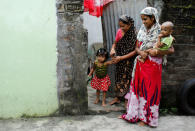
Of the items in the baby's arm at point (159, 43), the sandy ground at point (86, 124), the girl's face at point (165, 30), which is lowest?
the sandy ground at point (86, 124)

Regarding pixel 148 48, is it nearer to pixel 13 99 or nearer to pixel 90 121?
pixel 90 121

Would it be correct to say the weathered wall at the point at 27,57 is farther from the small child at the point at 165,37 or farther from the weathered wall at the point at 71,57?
the small child at the point at 165,37

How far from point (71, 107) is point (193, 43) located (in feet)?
8.73

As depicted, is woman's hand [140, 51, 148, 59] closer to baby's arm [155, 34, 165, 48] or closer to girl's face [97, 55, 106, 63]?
baby's arm [155, 34, 165, 48]

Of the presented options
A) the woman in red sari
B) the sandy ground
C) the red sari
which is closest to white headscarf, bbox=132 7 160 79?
the woman in red sari

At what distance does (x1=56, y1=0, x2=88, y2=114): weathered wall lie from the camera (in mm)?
3383

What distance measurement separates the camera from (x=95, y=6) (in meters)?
3.93

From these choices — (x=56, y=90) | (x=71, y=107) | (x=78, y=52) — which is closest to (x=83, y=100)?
(x=71, y=107)

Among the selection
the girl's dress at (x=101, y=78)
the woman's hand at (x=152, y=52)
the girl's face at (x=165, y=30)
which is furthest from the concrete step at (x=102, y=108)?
the girl's face at (x=165, y=30)

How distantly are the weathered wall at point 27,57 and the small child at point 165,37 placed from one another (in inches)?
65.9

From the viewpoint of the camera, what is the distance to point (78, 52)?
3508 millimetres

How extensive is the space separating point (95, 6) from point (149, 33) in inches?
50.3

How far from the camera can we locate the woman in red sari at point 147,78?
315 cm

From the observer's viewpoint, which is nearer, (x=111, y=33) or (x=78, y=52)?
(x=78, y=52)
